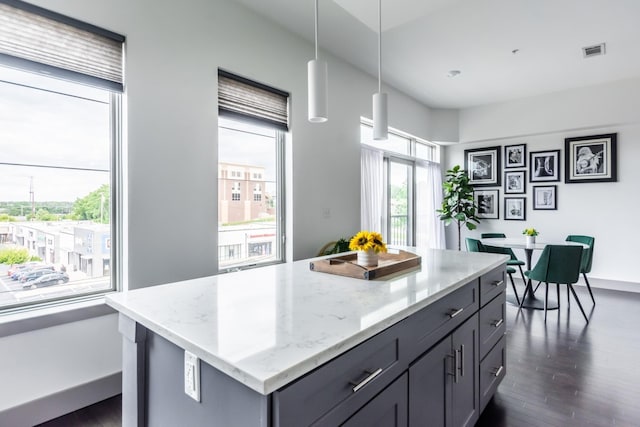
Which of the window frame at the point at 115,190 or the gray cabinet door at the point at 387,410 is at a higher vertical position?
the window frame at the point at 115,190

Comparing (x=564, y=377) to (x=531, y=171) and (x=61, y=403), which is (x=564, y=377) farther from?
(x=531, y=171)

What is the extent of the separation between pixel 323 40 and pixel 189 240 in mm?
2575

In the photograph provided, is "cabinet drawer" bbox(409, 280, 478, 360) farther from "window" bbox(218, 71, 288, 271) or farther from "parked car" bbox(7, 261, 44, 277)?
"parked car" bbox(7, 261, 44, 277)

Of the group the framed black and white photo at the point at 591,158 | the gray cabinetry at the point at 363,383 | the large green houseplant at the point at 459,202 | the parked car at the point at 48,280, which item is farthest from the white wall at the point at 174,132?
the framed black and white photo at the point at 591,158

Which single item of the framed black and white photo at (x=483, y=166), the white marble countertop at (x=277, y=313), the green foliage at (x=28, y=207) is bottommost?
the white marble countertop at (x=277, y=313)

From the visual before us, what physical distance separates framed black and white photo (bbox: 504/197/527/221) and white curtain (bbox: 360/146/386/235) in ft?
8.85

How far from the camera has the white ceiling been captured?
302cm

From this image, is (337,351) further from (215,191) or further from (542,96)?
(542,96)

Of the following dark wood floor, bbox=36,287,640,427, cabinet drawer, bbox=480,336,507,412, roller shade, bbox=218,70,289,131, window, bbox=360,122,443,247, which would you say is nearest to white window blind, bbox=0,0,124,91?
roller shade, bbox=218,70,289,131

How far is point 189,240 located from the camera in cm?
267

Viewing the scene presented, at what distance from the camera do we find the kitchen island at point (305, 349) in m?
0.84

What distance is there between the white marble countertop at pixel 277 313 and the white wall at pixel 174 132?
1.07m

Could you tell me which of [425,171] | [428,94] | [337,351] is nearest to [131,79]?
[337,351]

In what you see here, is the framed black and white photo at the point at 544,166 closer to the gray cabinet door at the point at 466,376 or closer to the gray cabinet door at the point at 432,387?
the gray cabinet door at the point at 466,376
